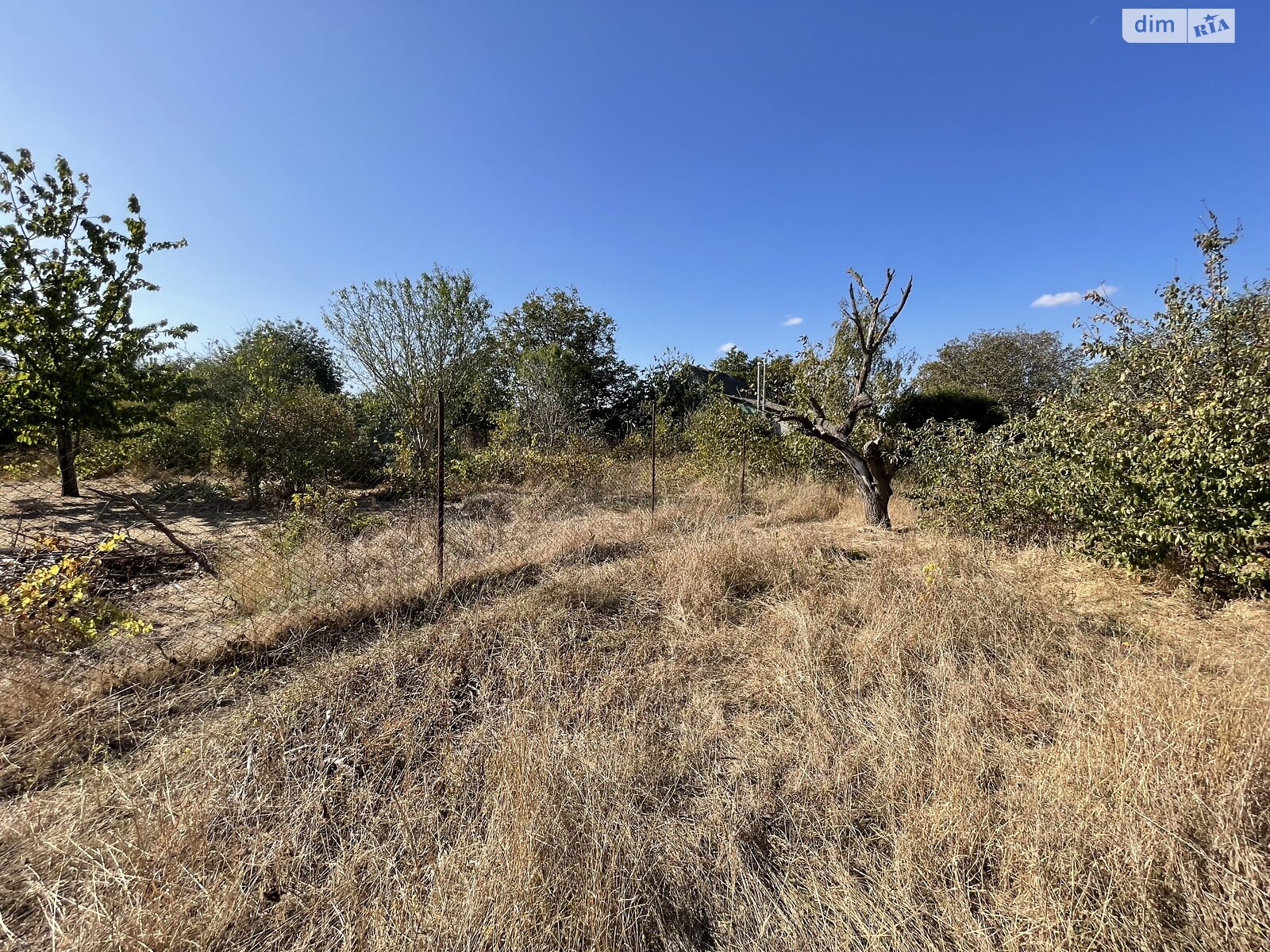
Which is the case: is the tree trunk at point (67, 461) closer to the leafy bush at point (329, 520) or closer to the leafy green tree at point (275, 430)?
the leafy green tree at point (275, 430)

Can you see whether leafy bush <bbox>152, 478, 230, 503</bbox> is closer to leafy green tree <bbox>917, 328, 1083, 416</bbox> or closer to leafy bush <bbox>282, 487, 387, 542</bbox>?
leafy bush <bbox>282, 487, 387, 542</bbox>

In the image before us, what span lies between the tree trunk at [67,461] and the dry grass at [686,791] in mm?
6888

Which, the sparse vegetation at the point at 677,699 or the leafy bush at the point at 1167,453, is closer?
the sparse vegetation at the point at 677,699

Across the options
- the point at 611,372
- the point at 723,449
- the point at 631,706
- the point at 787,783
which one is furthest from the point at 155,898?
the point at 611,372

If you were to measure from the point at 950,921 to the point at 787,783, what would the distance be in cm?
64

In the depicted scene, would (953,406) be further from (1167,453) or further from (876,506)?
(1167,453)

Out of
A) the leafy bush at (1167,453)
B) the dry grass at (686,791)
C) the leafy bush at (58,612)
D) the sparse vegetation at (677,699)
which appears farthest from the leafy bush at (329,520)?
the leafy bush at (1167,453)

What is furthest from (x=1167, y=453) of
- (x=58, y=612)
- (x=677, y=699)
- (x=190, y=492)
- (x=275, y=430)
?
(x=190, y=492)

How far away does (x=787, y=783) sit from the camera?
1.92 metres

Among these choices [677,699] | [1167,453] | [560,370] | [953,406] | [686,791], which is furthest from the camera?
[953,406]

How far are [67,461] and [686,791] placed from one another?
9863 millimetres

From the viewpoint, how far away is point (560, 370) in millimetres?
11492

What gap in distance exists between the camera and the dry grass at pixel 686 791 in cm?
135

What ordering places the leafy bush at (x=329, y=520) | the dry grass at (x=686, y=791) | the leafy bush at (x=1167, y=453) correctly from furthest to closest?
the leafy bush at (x=329, y=520), the leafy bush at (x=1167, y=453), the dry grass at (x=686, y=791)
